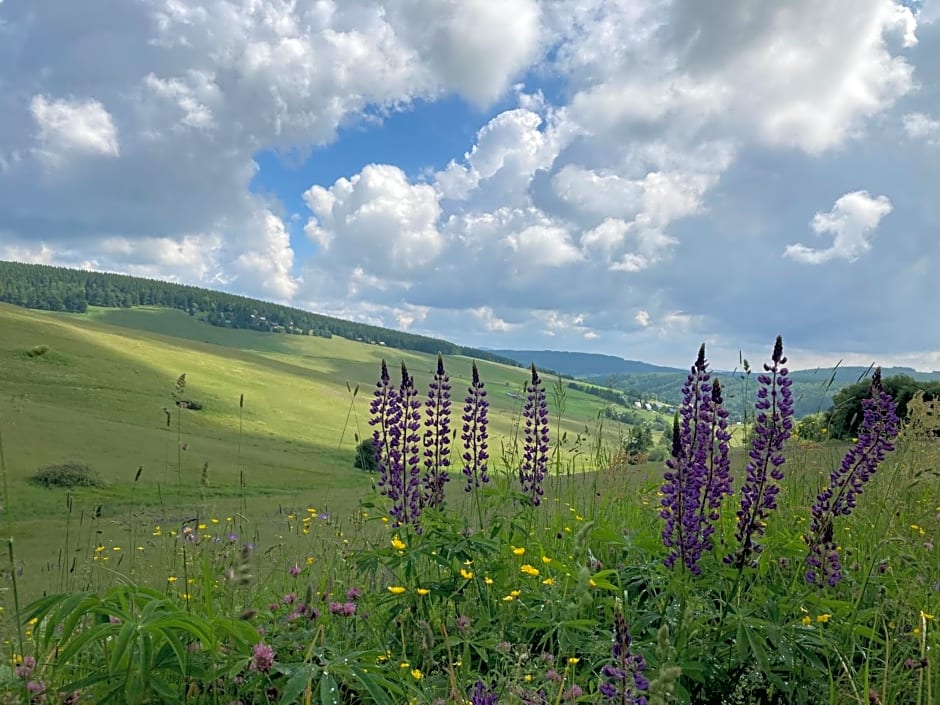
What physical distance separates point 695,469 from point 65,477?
2167 cm

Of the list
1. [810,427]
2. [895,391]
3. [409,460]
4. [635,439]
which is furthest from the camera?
[895,391]

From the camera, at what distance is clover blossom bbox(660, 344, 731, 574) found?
11.0 ft

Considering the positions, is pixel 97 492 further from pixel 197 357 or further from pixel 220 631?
pixel 197 357

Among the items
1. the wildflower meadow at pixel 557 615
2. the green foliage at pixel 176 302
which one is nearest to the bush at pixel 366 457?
the wildflower meadow at pixel 557 615

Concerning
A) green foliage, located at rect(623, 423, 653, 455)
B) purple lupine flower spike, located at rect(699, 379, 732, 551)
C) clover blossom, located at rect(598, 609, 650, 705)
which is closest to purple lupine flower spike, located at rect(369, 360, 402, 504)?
purple lupine flower spike, located at rect(699, 379, 732, 551)

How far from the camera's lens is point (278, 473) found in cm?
2644

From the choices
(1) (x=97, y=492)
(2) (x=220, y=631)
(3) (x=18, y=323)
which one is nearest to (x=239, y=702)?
(2) (x=220, y=631)

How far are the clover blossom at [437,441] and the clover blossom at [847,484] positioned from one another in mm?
2555

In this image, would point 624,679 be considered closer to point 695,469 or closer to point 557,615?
point 557,615

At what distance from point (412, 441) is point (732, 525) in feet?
7.83

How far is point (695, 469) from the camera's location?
351 centimetres

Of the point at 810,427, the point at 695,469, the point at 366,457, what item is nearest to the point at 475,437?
the point at 695,469

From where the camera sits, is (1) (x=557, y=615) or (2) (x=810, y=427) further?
(2) (x=810, y=427)

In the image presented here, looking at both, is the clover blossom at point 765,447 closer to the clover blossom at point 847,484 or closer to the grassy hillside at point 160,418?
the clover blossom at point 847,484
